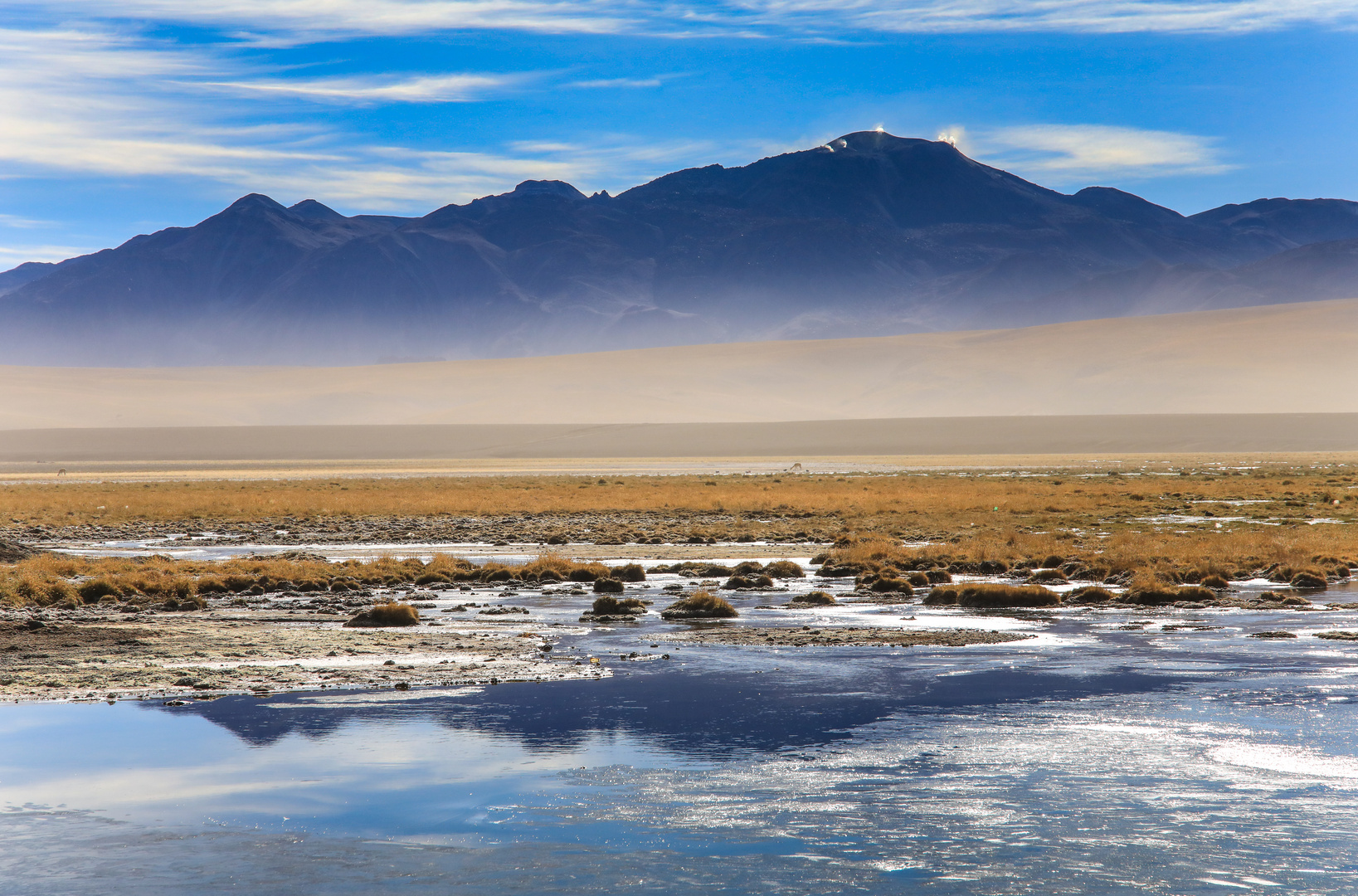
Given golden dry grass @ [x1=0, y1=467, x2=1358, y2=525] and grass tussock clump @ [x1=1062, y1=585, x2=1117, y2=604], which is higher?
golden dry grass @ [x1=0, y1=467, x2=1358, y2=525]

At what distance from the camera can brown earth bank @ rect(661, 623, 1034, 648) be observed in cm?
1758

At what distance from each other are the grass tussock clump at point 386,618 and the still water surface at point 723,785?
194 inches

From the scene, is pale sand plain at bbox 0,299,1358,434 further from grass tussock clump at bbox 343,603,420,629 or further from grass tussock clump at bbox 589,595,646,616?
grass tussock clump at bbox 343,603,420,629

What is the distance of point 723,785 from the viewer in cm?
1065

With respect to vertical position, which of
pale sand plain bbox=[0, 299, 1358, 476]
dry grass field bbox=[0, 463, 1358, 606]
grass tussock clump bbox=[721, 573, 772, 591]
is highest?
pale sand plain bbox=[0, 299, 1358, 476]

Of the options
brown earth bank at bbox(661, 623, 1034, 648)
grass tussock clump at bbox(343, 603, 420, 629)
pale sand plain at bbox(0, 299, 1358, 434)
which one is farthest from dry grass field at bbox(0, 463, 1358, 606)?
pale sand plain at bbox(0, 299, 1358, 434)

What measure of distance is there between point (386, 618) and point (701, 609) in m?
4.83

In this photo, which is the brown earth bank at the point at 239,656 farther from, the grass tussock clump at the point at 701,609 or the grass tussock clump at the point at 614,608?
the grass tussock clump at the point at 701,609

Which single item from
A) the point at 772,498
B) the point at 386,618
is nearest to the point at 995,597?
the point at 386,618

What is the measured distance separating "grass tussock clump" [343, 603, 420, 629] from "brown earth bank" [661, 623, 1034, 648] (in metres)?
4.03

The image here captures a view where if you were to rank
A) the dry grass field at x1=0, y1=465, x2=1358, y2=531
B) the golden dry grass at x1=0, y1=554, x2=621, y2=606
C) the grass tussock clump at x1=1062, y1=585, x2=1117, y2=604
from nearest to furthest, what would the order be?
the golden dry grass at x1=0, y1=554, x2=621, y2=606 < the grass tussock clump at x1=1062, y1=585, x2=1117, y2=604 < the dry grass field at x1=0, y1=465, x2=1358, y2=531

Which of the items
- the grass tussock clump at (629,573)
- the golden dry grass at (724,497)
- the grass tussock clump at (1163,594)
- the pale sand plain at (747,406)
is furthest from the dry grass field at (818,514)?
the pale sand plain at (747,406)

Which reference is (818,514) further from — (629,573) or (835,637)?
(835,637)

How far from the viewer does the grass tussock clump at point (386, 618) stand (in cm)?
1939
